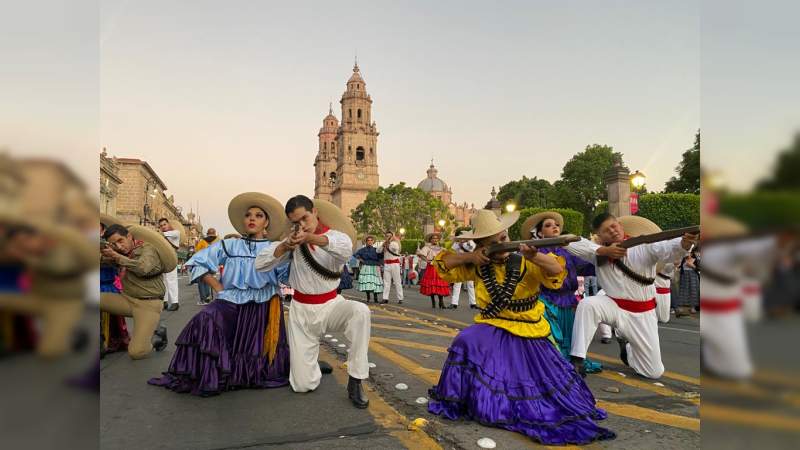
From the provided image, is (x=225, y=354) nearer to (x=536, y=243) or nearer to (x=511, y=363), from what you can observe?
(x=511, y=363)

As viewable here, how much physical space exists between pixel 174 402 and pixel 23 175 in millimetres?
4412

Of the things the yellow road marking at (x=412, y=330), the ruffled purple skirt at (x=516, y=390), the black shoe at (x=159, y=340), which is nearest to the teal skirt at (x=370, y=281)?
the yellow road marking at (x=412, y=330)

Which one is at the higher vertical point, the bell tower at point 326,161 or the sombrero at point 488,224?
the bell tower at point 326,161

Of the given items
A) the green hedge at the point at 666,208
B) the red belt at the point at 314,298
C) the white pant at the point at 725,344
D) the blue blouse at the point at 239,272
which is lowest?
the red belt at the point at 314,298

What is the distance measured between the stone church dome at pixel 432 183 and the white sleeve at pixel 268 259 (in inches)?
4839

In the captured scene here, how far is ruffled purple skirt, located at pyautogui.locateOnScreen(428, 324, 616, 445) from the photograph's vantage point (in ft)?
11.1

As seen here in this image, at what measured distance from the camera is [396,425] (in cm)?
361

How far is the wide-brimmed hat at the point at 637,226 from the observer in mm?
5785

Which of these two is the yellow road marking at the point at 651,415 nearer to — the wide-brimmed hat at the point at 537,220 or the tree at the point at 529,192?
the wide-brimmed hat at the point at 537,220

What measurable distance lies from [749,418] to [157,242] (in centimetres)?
686

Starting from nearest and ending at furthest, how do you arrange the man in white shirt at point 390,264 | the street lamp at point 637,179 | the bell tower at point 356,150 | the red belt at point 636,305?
1. the red belt at point 636,305
2. the man in white shirt at point 390,264
3. the street lamp at point 637,179
4. the bell tower at point 356,150

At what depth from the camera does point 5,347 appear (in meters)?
0.55

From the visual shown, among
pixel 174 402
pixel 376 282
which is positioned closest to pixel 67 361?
pixel 174 402

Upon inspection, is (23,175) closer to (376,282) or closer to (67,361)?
(67,361)
